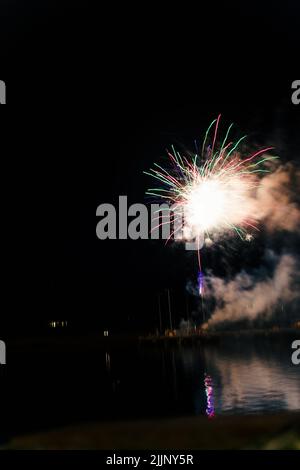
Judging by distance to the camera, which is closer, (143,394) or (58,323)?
(143,394)

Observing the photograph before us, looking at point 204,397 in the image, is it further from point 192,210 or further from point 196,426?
point 196,426

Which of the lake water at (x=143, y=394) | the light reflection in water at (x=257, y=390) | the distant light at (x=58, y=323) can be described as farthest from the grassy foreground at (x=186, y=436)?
the distant light at (x=58, y=323)

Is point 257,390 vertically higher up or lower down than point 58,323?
lower down

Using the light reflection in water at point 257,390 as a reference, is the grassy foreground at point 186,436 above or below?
above

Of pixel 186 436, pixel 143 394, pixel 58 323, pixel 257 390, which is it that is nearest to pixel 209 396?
pixel 257 390

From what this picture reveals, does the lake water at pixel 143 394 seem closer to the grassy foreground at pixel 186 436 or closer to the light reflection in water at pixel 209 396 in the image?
the light reflection in water at pixel 209 396

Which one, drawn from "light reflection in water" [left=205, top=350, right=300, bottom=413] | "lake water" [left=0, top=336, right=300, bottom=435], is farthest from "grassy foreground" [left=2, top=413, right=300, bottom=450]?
"light reflection in water" [left=205, top=350, right=300, bottom=413]

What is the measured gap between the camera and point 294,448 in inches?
301

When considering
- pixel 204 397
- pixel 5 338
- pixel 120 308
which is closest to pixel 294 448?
pixel 204 397

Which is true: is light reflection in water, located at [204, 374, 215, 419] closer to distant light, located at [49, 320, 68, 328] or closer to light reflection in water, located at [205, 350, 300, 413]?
light reflection in water, located at [205, 350, 300, 413]

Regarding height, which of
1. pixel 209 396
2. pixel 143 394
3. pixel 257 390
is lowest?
pixel 143 394

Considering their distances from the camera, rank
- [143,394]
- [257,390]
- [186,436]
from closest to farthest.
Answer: [186,436] → [257,390] → [143,394]

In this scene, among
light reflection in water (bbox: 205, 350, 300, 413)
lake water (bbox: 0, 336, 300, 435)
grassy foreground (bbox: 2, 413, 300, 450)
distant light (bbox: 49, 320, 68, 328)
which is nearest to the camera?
grassy foreground (bbox: 2, 413, 300, 450)

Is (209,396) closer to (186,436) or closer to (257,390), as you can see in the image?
(257,390)
